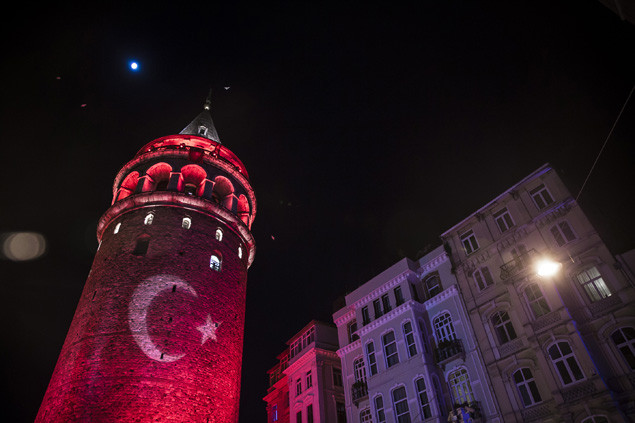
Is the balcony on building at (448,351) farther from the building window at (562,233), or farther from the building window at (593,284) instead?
the building window at (562,233)

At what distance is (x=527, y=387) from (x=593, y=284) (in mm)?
6228

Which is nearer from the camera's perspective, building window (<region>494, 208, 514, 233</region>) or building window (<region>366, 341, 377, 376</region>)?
building window (<region>494, 208, 514, 233</region>)

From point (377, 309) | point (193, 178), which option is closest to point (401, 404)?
point (377, 309)

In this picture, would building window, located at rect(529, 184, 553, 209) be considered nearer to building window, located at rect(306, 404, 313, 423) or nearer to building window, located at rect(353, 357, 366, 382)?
building window, located at rect(353, 357, 366, 382)

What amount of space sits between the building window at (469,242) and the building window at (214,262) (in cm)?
1714

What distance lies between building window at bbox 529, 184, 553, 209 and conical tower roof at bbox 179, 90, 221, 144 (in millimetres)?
25621

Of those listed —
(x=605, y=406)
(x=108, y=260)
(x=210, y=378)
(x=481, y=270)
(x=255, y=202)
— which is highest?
(x=255, y=202)

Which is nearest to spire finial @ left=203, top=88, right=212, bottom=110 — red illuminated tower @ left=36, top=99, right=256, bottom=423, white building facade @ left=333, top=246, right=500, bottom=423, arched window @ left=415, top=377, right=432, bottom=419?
red illuminated tower @ left=36, top=99, right=256, bottom=423

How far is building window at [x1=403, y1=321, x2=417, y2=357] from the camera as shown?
25345 mm

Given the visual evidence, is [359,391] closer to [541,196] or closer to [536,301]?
[536,301]

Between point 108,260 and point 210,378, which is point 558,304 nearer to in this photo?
point 210,378

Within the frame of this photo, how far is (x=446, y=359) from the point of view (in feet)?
77.5

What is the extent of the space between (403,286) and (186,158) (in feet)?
62.8

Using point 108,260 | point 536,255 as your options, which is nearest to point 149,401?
point 108,260
